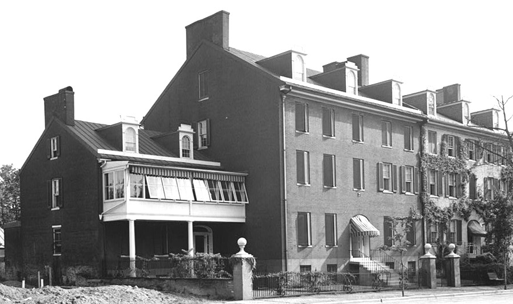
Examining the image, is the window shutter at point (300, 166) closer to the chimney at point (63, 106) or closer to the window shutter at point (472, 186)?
the chimney at point (63, 106)

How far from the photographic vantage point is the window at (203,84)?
42.6 m

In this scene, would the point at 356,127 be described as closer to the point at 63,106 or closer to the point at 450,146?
the point at 450,146

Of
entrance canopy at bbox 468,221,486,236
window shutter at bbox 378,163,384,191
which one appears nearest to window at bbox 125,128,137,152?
window shutter at bbox 378,163,384,191

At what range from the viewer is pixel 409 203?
45.6m

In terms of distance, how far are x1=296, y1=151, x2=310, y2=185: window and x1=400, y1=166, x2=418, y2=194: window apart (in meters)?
8.96

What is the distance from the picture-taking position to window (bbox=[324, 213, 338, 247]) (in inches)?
1567

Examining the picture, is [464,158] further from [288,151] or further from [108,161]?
[108,161]

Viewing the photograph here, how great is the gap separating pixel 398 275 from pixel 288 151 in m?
9.48

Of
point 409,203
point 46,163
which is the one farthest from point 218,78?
point 409,203

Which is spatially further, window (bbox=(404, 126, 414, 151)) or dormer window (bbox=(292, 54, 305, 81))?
window (bbox=(404, 126, 414, 151))

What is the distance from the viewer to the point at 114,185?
35.2m

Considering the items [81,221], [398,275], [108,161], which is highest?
[108,161]

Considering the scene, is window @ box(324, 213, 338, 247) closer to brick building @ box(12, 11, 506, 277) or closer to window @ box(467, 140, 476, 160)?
brick building @ box(12, 11, 506, 277)

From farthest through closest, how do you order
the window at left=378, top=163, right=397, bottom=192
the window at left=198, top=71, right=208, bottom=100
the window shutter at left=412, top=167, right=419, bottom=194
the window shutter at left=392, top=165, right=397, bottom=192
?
1. the window shutter at left=412, top=167, right=419, bottom=194
2. the window shutter at left=392, top=165, right=397, bottom=192
3. the window at left=378, top=163, right=397, bottom=192
4. the window at left=198, top=71, right=208, bottom=100
